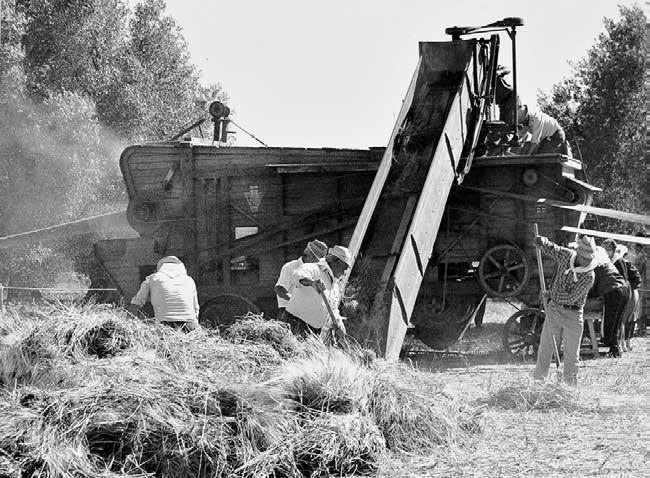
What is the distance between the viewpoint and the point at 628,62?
33.8 m

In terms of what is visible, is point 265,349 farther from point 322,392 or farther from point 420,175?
point 420,175

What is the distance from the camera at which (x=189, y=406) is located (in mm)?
7059

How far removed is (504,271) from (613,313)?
6.23ft

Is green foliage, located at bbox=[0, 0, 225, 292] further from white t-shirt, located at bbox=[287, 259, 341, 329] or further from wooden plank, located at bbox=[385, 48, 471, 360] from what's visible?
white t-shirt, located at bbox=[287, 259, 341, 329]

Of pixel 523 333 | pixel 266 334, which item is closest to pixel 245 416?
pixel 266 334

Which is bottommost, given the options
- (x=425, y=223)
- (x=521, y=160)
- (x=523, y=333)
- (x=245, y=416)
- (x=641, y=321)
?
(x=641, y=321)

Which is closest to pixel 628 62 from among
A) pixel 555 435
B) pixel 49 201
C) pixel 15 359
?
pixel 49 201

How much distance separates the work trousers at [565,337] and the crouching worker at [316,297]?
2276 millimetres

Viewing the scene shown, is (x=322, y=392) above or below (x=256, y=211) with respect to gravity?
below

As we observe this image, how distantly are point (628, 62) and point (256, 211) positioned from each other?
71.9 feet

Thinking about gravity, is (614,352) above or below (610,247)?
below

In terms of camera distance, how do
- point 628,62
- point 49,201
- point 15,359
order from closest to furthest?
point 15,359 → point 49,201 → point 628,62

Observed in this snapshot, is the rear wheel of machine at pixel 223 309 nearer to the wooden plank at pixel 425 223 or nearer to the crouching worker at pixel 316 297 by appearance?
the wooden plank at pixel 425 223

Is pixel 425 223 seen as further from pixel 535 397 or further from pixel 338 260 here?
pixel 535 397
